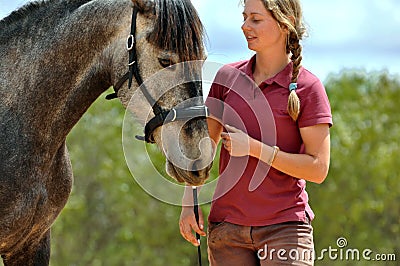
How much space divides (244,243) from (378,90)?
67.4 feet

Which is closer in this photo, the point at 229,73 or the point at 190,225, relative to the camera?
the point at 190,225

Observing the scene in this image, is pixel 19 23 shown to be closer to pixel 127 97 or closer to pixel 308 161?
pixel 127 97

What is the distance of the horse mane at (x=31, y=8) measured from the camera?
3.79 metres

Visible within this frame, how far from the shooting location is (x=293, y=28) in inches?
133

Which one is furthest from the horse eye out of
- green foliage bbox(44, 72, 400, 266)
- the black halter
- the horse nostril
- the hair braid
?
green foliage bbox(44, 72, 400, 266)

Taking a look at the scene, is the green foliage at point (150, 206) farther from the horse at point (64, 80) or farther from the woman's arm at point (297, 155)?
the woman's arm at point (297, 155)

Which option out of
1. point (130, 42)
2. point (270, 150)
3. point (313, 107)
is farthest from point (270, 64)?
point (130, 42)

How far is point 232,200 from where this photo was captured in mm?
3510

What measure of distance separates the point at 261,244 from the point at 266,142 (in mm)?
488

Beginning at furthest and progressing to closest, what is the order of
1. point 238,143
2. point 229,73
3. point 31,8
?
point 31,8 < point 229,73 < point 238,143

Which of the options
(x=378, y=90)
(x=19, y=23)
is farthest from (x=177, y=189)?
(x=378, y=90)

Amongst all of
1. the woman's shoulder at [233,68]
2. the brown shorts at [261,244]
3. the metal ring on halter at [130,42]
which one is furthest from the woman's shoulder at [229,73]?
the brown shorts at [261,244]

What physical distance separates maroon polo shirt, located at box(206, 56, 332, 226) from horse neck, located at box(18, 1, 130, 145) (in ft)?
2.15

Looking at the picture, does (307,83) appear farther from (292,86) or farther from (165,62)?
(165,62)
